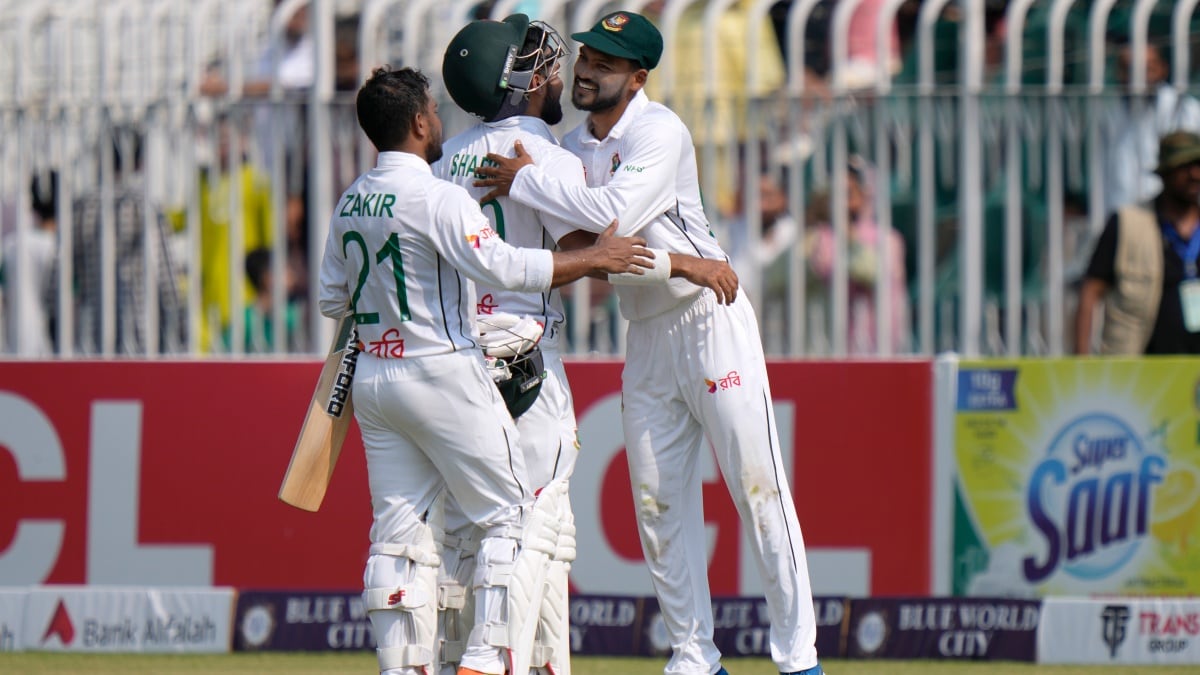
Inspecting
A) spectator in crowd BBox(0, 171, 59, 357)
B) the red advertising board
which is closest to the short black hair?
the red advertising board

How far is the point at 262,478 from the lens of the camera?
980cm

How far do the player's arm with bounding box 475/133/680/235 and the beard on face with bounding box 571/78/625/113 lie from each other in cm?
20

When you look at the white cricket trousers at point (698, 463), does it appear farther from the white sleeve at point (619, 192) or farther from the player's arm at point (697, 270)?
the white sleeve at point (619, 192)

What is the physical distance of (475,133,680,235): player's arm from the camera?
22.7ft

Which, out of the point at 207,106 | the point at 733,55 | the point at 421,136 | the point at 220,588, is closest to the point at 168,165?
the point at 207,106

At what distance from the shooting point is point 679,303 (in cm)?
726

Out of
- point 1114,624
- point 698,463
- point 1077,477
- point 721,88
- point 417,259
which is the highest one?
point 721,88

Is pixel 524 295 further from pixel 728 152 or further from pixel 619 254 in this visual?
pixel 728 152

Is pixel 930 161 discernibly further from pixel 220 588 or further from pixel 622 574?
pixel 220 588

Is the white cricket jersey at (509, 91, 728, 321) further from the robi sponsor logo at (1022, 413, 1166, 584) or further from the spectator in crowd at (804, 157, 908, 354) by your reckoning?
the robi sponsor logo at (1022, 413, 1166, 584)

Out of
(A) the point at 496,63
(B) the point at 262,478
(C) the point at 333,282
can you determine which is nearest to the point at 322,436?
(C) the point at 333,282

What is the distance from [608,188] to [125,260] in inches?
151

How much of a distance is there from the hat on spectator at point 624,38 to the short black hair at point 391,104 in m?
0.63

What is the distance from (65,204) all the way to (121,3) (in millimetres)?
996
